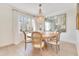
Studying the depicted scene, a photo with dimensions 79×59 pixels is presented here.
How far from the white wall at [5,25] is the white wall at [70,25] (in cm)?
60

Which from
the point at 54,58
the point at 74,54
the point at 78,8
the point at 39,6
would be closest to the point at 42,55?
the point at 54,58

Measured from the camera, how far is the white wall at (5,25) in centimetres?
170

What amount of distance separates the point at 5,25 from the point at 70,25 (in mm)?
898

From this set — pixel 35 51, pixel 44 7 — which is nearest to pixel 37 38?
pixel 35 51

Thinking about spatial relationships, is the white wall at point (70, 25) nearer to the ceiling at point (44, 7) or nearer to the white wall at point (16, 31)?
the ceiling at point (44, 7)

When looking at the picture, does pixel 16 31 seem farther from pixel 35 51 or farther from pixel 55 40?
pixel 55 40

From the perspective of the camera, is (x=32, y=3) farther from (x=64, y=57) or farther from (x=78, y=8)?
(x=64, y=57)

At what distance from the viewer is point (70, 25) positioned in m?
1.72

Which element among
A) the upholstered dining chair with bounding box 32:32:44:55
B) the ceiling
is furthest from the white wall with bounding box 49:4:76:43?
the upholstered dining chair with bounding box 32:32:44:55

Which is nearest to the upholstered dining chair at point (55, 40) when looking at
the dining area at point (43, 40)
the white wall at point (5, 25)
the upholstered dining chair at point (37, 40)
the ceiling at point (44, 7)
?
the dining area at point (43, 40)

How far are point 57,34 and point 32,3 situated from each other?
549 mm

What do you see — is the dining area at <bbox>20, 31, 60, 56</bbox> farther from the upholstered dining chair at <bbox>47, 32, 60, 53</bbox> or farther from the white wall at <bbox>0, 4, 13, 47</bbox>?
the white wall at <bbox>0, 4, 13, 47</bbox>

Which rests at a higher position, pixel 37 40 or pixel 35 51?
pixel 37 40

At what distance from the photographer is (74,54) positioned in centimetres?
170
